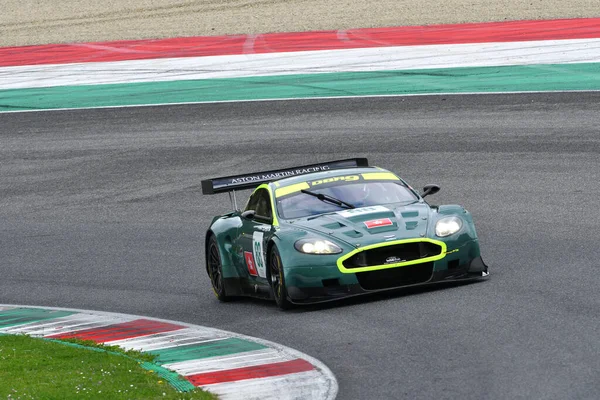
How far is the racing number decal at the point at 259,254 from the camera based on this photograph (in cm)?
1150

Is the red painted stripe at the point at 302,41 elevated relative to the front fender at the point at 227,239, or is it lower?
elevated

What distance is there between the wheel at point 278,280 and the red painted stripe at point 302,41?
57.8ft

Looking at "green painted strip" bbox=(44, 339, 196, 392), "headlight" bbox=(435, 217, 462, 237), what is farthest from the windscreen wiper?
"green painted strip" bbox=(44, 339, 196, 392)

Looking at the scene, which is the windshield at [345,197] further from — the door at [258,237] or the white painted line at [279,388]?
the white painted line at [279,388]

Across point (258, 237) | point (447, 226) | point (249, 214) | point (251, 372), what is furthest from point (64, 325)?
point (447, 226)

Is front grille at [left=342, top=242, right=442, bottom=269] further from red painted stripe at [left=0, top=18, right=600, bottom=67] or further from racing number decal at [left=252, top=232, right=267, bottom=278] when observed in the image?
red painted stripe at [left=0, top=18, right=600, bottom=67]

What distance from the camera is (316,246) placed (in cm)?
1073

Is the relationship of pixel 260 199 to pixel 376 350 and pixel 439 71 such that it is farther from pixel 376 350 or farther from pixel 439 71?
pixel 439 71

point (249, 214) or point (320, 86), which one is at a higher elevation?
point (320, 86)

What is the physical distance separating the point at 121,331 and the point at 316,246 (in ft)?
6.26

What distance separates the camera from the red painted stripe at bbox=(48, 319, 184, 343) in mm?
10492

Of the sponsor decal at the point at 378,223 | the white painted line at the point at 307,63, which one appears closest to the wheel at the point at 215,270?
the sponsor decal at the point at 378,223

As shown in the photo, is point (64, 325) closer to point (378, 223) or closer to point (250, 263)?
point (250, 263)

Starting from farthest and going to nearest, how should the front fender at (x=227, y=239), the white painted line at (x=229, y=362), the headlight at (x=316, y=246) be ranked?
the front fender at (x=227, y=239), the headlight at (x=316, y=246), the white painted line at (x=229, y=362)
